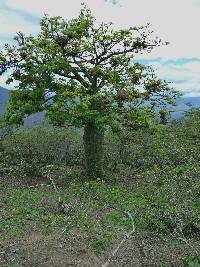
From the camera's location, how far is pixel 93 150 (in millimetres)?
28391

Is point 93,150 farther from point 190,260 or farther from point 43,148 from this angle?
point 190,260

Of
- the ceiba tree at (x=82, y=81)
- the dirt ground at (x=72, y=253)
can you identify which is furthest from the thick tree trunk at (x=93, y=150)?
the dirt ground at (x=72, y=253)

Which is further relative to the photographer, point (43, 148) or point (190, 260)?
point (43, 148)

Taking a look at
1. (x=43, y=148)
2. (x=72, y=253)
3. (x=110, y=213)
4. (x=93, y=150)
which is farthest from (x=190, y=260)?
(x=43, y=148)

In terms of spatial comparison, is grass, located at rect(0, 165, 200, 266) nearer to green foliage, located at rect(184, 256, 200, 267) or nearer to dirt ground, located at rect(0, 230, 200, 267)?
dirt ground, located at rect(0, 230, 200, 267)

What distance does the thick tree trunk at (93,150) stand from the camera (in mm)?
28203

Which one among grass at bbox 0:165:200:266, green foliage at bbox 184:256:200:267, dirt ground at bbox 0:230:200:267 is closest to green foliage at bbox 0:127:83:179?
grass at bbox 0:165:200:266

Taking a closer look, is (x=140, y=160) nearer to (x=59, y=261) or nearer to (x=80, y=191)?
(x=80, y=191)

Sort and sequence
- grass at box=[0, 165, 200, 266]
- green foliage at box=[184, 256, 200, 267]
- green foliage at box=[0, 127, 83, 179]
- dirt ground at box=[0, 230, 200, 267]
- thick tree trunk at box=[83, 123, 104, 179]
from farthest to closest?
green foliage at box=[0, 127, 83, 179], thick tree trunk at box=[83, 123, 104, 179], grass at box=[0, 165, 200, 266], dirt ground at box=[0, 230, 200, 267], green foliage at box=[184, 256, 200, 267]

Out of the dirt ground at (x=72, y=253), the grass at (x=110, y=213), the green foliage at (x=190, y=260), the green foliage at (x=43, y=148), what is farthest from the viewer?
the green foliage at (x=43, y=148)

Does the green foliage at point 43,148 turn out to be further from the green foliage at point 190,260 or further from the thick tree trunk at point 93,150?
the green foliage at point 190,260

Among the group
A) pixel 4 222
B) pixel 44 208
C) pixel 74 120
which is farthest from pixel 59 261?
pixel 74 120

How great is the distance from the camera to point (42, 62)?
92.8ft

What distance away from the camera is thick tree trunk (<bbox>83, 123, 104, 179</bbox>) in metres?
28.2
